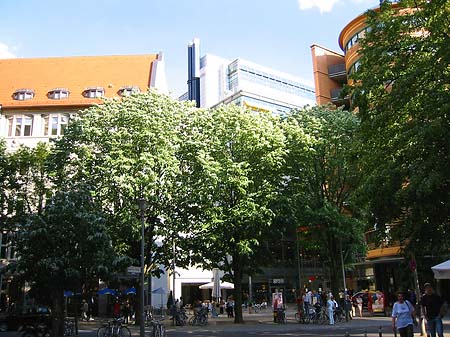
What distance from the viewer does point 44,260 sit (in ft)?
58.6

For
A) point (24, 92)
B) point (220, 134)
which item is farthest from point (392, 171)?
point (24, 92)

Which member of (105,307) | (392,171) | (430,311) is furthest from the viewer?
(105,307)

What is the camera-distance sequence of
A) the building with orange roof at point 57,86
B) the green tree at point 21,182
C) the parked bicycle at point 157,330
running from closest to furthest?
the parked bicycle at point 157,330
the green tree at point 21,182
the building with orange roof at point 57,86

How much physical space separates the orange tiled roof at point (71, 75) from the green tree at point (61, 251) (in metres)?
30.8

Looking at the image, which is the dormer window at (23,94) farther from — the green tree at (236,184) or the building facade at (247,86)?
the building facade at (247,86)

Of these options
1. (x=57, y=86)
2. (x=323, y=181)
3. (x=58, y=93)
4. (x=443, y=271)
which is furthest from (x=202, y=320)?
(x=57, y=86)

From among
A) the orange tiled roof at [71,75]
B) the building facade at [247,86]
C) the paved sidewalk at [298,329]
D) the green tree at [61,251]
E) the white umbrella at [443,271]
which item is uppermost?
the building facade at [247,86]

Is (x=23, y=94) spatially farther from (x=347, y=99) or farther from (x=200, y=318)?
(x=347, y=99)

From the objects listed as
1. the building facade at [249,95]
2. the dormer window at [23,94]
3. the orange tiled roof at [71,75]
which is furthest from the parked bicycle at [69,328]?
the dormer window at [23,94]

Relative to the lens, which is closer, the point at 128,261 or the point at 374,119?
the point at 374,119

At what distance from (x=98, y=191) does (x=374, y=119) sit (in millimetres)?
15515

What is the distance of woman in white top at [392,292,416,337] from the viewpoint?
12.5 m

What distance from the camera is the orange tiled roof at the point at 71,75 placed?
1930 inches

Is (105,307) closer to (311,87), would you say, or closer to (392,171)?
(392,171)
